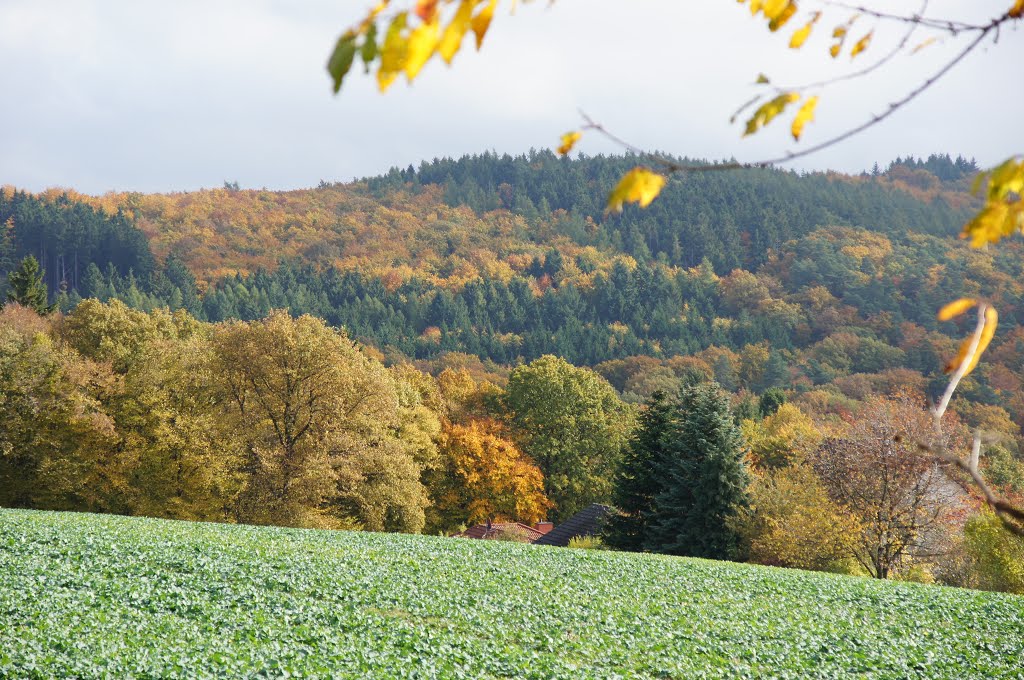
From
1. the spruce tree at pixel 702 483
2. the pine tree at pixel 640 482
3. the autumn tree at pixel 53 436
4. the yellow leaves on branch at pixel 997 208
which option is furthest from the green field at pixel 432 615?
the pine tree at pixel 640 482

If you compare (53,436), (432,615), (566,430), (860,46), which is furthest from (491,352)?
(860,46)

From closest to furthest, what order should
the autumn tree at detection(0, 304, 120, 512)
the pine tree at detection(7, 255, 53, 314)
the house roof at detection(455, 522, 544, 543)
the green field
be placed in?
the green field → the autumn tree at detection(0, 304, 120, 512) → the house roof at detection(455, 522, 544, 543) → the pine tree at detection(7, 255, 53, 314)

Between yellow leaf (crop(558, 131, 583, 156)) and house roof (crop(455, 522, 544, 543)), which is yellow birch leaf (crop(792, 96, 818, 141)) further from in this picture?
house roof (crop(455, 522, 544, 543))

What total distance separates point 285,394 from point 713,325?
4119 inches

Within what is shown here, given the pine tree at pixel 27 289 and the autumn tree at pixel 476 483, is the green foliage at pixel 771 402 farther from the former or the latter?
the pine tree at pixel 27 289

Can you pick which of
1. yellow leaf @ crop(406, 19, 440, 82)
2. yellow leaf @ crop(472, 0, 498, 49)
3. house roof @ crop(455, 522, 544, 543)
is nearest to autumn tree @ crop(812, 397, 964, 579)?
house roof @ crop(455, 522, 544, 543)

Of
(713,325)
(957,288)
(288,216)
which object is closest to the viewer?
(957,288)

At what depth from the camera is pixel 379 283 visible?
13762cm

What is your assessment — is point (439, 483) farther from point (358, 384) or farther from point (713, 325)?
point (713, 325)

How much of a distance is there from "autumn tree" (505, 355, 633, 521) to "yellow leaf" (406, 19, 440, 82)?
48.0 m

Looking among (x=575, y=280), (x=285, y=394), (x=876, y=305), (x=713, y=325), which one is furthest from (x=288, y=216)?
(x=285, y=394)

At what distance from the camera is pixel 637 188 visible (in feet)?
8.58

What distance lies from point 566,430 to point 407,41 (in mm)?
50570

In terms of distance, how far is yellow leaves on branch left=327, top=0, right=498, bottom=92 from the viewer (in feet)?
6.93
